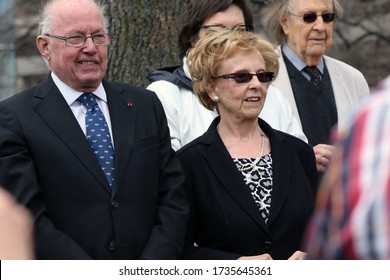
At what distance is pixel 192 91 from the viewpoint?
5012mm

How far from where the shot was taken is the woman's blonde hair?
181 inches

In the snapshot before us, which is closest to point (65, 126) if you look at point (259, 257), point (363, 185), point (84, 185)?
point (84, 185)

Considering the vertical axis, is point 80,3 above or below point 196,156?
above

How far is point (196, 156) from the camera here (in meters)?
4.52

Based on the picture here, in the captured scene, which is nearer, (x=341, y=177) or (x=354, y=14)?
(x=341, y=177)

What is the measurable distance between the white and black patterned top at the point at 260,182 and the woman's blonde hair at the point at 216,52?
0.49m

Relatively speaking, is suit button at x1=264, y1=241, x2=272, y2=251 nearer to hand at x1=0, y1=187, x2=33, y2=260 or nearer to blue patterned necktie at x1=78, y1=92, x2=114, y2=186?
blue patterned necktie at x1=78, y1=92, x2=114, y2=186

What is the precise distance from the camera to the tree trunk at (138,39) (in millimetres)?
7105

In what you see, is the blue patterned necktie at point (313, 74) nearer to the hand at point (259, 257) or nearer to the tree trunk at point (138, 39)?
the tree trunk at point (138, 39)

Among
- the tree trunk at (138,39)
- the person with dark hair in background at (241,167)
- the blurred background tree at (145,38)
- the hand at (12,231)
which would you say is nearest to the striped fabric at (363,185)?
the hand at (12,231)

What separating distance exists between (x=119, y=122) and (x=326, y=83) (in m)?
1.78
